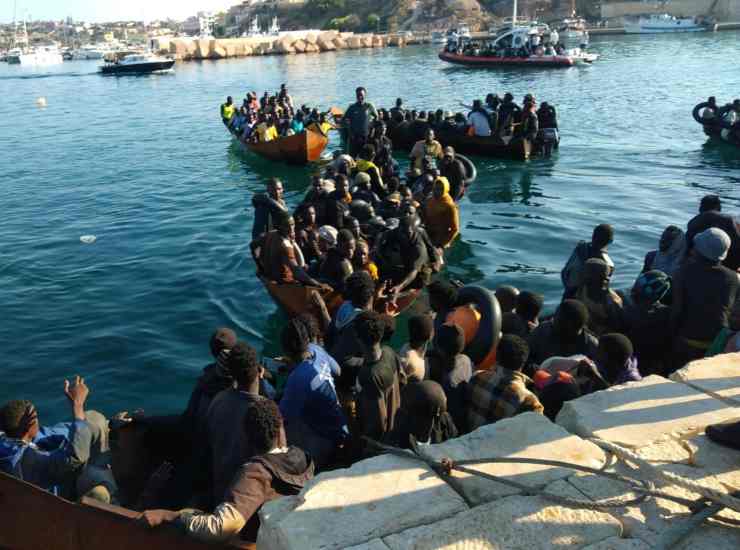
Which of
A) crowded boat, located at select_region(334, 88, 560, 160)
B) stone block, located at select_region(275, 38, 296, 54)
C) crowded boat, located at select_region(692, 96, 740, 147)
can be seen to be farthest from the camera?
stone block, located at select_region(275, 38, 296, 54)

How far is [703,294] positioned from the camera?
19.4ft

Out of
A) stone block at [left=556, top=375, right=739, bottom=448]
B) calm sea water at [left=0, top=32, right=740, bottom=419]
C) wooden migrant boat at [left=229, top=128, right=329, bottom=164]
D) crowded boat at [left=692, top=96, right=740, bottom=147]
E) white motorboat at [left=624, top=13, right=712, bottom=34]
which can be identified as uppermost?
white motorboat at [left=624, top=13, right=712, bottom=34]

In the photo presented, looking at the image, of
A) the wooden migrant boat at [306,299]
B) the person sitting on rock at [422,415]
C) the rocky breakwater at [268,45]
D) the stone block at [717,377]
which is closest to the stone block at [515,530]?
the person sitting on rock at [422,415]

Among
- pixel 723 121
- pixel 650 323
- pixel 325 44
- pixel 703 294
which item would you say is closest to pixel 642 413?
pixel 703 294

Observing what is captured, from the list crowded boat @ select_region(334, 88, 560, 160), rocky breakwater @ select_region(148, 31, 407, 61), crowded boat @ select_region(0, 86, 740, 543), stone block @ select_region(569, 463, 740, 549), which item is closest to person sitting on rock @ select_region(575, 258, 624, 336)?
crowded boat @ select_region(0, 86, 740, 543)

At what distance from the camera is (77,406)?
4871 mm

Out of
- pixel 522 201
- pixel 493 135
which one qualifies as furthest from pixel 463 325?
pixel 493 135

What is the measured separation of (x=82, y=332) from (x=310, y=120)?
1370cm

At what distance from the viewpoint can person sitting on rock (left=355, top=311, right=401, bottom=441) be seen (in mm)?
4508

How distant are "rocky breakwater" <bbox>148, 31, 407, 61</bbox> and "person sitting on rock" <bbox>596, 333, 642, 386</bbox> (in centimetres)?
8751

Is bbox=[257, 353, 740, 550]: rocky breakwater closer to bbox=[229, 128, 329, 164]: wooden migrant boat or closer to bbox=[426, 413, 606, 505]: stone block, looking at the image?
bbox=[426, 413, 606, 505]: stone block

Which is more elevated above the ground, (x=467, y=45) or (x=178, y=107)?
(x=467, y=45)

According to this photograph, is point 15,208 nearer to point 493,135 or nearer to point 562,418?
point 493,135

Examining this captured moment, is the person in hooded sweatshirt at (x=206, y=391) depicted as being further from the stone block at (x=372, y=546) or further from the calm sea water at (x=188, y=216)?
the calm sea water at (x=188, y=216)
